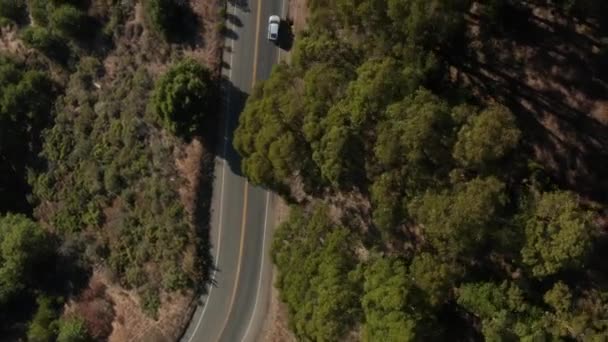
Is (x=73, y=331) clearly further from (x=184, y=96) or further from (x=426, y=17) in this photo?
(x=426, y=17)

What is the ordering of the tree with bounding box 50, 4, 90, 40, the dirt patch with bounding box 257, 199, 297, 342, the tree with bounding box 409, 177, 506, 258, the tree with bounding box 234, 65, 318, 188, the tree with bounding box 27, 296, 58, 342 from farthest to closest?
the tree with bounding box 27, 296, 58, 342, the tree with bounding box 50, 4, 90, 40, the dirt patch with bounding box 257, 199, 297, 342, the tree with bounding box 234, 65, 318, 188, the tree with bounding box 409, 177, 506, 258

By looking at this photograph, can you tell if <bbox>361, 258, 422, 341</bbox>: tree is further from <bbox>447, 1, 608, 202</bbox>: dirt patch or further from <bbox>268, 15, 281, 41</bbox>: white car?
<bbox>268, 15, 281, 41</bbox>: white car

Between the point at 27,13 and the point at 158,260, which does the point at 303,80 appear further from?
the point at 27,13

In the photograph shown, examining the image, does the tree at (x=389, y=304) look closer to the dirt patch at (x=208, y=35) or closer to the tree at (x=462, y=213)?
the tree at (x=462, y=213)

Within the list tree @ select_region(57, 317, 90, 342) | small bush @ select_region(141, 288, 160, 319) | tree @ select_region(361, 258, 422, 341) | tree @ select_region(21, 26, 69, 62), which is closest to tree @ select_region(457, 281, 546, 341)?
tree @ select_region(361, 258, 422, 341)

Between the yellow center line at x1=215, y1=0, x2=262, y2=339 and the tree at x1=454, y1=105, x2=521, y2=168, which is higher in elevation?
the tree at x1=454, y1=105, x2=521, y2=168

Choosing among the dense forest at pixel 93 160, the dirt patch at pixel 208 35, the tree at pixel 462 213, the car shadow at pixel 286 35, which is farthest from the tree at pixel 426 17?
the dirt patch at pixel 208 35

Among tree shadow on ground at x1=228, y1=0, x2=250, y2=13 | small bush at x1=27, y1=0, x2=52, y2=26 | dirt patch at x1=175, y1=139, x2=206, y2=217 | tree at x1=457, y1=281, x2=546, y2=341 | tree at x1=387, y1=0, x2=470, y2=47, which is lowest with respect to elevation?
dirt patch at x1=175, y1=139, x2=206, y2=217
